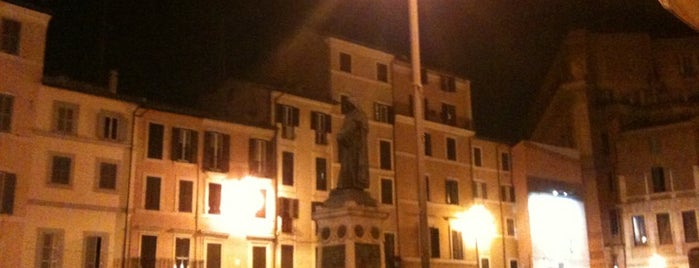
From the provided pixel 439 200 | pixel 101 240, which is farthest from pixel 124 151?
pixel 439 200

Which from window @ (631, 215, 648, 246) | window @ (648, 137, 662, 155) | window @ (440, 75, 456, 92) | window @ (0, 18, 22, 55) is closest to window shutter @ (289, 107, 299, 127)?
window @ (440, 75, 456, 92)

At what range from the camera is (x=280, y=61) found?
49.4 metres

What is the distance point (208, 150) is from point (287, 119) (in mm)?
5827

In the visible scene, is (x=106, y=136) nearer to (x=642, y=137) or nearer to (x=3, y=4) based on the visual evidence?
(x=3, y=4)

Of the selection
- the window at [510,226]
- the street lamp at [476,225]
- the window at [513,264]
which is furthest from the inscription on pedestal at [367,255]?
the window at [510,226]

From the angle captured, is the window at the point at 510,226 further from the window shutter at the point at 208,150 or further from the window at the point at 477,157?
the window shutter at the point at 208,150

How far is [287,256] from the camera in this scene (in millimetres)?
41062

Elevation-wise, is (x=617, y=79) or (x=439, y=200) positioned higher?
(x=617, y=79)

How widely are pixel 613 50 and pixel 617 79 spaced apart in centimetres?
248

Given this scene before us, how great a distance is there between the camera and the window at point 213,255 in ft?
124

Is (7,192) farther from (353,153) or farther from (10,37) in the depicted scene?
(353,153)

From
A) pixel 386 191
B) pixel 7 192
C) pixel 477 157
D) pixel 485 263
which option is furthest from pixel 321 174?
pixel 7 192

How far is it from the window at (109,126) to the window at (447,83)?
25.0 meters

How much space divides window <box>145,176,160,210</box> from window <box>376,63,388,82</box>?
18.0m
